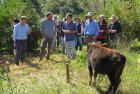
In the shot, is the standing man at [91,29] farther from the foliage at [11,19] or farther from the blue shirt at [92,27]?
the foliage at [11,19]

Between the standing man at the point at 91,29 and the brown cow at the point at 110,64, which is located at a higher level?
the standing man at the point at 91,29

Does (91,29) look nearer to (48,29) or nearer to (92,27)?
(92,27)

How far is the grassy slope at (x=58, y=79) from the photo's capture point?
8164mm

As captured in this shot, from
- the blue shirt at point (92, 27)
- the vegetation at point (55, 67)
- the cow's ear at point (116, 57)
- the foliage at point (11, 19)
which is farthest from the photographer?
the foliage at point (11, 19)

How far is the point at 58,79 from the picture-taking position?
9.48m

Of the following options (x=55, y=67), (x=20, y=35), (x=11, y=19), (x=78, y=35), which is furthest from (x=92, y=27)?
(x=11, y=19)

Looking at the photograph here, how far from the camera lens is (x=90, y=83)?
888 centimetres

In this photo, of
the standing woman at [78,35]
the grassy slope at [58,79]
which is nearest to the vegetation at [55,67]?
the grassy slope at [58,79]

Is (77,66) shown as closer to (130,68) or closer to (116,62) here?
(130,68)

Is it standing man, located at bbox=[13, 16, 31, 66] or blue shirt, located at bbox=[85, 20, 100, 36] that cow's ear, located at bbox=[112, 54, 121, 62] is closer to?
blue shirt, located at bbox=[85, 20, 100, 36]

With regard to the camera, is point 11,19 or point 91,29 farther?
point 11,19

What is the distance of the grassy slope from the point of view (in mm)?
8164

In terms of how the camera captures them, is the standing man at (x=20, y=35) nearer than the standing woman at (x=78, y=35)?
Yes

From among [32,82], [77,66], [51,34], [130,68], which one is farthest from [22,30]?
[130,68]
